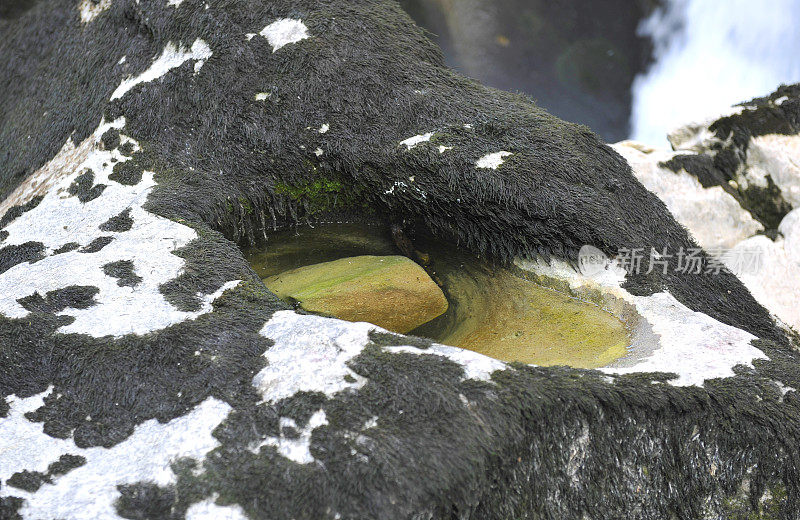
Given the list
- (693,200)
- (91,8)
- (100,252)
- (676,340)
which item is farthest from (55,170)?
(693,200)

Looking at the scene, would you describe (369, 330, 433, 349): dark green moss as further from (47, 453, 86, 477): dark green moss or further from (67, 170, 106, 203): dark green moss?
(67, 170, 106, 203): dark green moss

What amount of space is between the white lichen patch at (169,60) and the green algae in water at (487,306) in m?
1.62

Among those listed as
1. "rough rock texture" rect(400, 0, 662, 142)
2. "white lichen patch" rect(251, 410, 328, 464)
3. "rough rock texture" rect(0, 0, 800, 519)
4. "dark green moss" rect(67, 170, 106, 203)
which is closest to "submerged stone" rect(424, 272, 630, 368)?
"rough rock texture" rect(0, 0, 800, 519)

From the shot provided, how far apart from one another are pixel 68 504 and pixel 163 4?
4407 mm

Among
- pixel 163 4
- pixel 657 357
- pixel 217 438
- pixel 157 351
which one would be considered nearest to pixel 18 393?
pixel 157 351

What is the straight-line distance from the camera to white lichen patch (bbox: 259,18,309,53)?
5.39 m

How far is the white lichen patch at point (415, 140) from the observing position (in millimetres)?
4992

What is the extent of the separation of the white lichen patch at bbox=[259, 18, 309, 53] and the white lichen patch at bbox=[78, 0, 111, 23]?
70.5 inches

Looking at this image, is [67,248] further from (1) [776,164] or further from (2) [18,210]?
(1) [776,164]

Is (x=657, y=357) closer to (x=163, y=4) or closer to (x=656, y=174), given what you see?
(x=656, y=174)

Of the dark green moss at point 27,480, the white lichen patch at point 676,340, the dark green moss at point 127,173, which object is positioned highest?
the dark green moss at point 127,173

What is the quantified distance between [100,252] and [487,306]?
2658mm

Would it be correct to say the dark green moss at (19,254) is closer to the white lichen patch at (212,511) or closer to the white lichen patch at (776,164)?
the white lichen patch at (212,511)

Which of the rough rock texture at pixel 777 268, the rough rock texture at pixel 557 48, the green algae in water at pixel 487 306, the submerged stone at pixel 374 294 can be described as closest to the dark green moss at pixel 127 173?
the green algae in water at pixel 487 306
